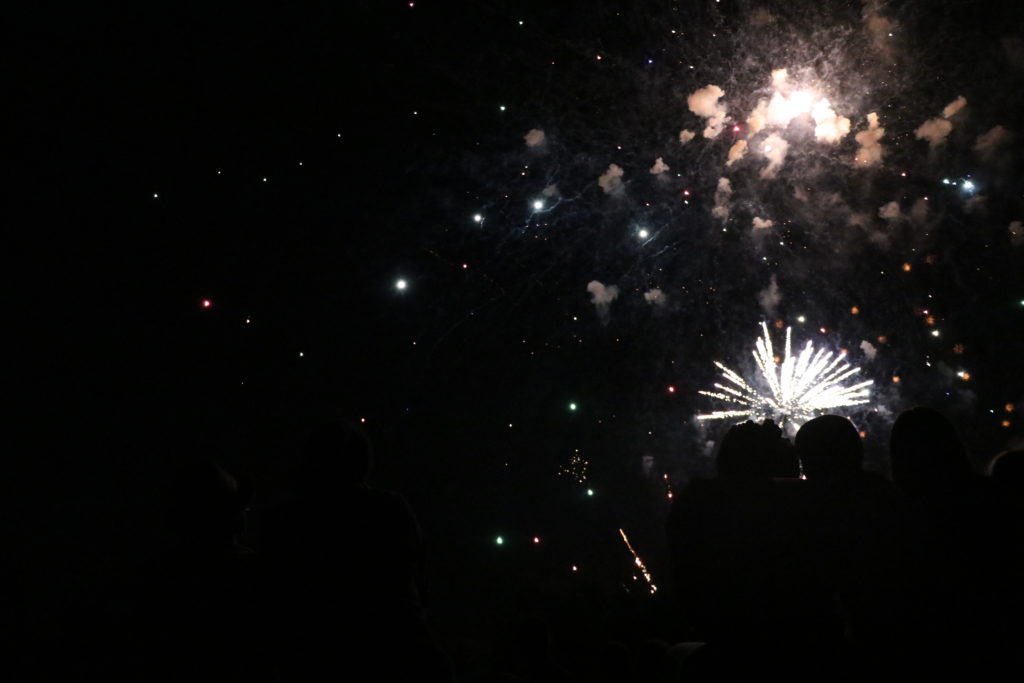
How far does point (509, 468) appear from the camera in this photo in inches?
755

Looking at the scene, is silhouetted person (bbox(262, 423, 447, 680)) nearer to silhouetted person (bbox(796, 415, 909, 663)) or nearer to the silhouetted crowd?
the silhouetted crowd

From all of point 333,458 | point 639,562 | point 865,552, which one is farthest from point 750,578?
point 639,562

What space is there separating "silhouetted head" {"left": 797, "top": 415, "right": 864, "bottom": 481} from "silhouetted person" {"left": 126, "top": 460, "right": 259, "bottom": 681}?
2890 mm

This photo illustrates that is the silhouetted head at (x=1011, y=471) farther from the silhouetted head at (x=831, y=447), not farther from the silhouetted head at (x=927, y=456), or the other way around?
the silhouetted head at (x=831, y=447)

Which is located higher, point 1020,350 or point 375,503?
point 1020,350

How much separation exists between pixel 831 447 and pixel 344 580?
2.43 metres

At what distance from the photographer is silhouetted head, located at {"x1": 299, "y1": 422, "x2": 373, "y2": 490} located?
115 inches

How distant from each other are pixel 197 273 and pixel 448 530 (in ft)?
33.4

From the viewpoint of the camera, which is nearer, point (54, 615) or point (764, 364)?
point (54, 615)

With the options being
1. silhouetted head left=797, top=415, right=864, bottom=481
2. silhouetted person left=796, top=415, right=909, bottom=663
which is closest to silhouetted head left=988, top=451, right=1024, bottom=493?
silhouetted head left=797, top=415, right=864, bottom=481

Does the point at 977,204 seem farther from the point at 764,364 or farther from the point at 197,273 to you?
the point at 197,273

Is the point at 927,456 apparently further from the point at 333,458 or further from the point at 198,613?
the point at 198,613

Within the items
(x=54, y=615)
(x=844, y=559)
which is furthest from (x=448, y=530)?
(x=844, y=559)

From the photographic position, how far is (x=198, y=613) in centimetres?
275
